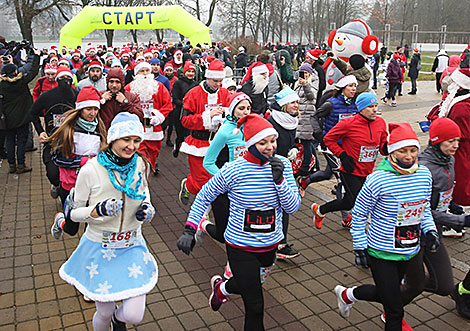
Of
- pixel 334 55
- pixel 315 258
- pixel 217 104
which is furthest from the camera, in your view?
pixel 334 55

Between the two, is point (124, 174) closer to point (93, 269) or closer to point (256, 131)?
point (93, 269)

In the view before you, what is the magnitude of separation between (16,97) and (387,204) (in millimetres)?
8050

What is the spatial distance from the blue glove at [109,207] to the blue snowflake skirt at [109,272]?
386 mm

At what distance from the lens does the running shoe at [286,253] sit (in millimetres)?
5938

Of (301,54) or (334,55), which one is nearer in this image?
(334,55)

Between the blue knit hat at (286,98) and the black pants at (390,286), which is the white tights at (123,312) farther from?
the blue knit hat at (286,98)

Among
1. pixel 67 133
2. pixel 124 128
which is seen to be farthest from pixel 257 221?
pixel 67 133

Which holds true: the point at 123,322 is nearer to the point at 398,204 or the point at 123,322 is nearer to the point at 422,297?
the point at 398,204

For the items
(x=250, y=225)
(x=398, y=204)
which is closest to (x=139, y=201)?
(x=250, y=225)

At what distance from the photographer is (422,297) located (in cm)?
519

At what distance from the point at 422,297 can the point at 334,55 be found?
8193 millimetres

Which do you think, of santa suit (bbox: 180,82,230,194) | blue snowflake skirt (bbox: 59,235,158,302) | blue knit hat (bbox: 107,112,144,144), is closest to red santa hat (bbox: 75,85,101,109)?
santa suit (bbox: 180,82,230,194)

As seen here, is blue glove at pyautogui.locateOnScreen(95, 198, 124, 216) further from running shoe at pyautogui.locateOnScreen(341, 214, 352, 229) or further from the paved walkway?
running shoe at pyautogui.locateOnScreen(341, 214, 352, 229)

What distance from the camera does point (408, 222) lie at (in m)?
3.96
